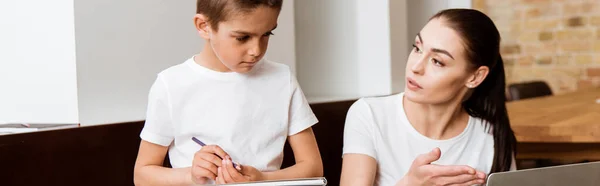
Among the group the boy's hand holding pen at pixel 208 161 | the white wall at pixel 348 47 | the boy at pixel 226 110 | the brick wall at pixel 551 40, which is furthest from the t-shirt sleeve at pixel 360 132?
the brick wall at pixel 551 40

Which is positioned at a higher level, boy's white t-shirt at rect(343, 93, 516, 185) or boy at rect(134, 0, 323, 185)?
boy at rect(134, 0, 323, 185)

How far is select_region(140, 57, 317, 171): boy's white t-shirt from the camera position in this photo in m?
1.28

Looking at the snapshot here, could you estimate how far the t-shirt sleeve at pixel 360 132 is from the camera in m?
1.44

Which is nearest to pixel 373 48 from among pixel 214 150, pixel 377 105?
pixel 377 105

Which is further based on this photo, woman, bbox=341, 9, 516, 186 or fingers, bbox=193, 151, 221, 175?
woman, bbox=341, 9, 516, 186

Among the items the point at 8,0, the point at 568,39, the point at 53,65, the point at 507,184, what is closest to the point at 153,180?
the point at 53,65

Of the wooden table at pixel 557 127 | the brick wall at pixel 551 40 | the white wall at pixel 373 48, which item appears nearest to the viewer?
the wooden table at pixel 557 127

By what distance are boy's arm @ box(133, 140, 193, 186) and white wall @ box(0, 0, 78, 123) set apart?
199 millimetres

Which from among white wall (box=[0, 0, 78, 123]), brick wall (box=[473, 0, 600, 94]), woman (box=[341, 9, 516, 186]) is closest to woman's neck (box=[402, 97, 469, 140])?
woman (box=[341, 9, 516, 186])

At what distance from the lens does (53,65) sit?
141 cm

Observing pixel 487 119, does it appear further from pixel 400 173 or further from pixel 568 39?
pixel 568 39

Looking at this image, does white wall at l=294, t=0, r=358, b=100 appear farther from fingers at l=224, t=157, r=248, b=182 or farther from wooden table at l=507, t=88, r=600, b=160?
fingers at l=224, t=157, r=248, b=182

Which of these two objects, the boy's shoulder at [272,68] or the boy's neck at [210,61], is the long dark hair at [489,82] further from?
the boy's neck at [210,61]

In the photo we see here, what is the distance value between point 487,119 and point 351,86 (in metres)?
0.74
